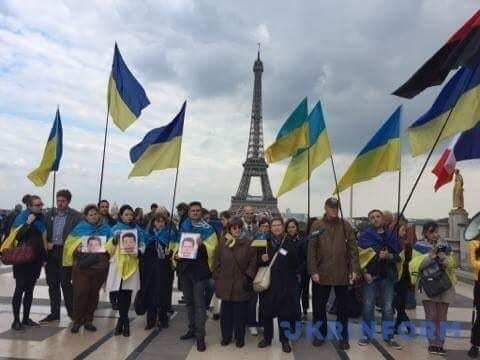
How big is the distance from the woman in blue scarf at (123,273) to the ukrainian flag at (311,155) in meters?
2.69

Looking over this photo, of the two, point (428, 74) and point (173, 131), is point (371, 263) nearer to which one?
point (428, 74)

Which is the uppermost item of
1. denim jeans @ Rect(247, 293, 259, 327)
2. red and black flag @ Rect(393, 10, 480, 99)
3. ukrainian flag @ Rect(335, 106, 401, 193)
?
red and black flag @ Rect(393, 10, 480, 99)

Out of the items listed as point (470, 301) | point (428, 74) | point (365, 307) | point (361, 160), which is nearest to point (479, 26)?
point (428, 74)

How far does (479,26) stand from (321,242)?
3240mm

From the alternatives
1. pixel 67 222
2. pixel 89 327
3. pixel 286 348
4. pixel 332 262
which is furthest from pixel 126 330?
pixel 332 262

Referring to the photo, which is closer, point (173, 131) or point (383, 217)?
point (383, 217)

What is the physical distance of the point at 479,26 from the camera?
597cm

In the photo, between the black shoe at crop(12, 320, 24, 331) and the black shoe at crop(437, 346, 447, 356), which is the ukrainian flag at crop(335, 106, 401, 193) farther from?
the black shoe at crop(12, 320, 24, 331)

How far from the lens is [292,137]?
856cm

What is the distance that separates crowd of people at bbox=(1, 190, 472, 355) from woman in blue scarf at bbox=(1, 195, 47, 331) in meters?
0.01

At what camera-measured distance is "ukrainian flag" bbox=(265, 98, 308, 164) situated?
27.7 feet

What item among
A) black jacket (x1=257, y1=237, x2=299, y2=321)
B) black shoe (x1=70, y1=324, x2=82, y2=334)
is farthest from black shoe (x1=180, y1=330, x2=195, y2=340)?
black shoe (x1=70, y1=324, x2=82, y2=334)

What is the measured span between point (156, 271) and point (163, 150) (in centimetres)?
203

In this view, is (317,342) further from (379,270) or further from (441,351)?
(441,351)
